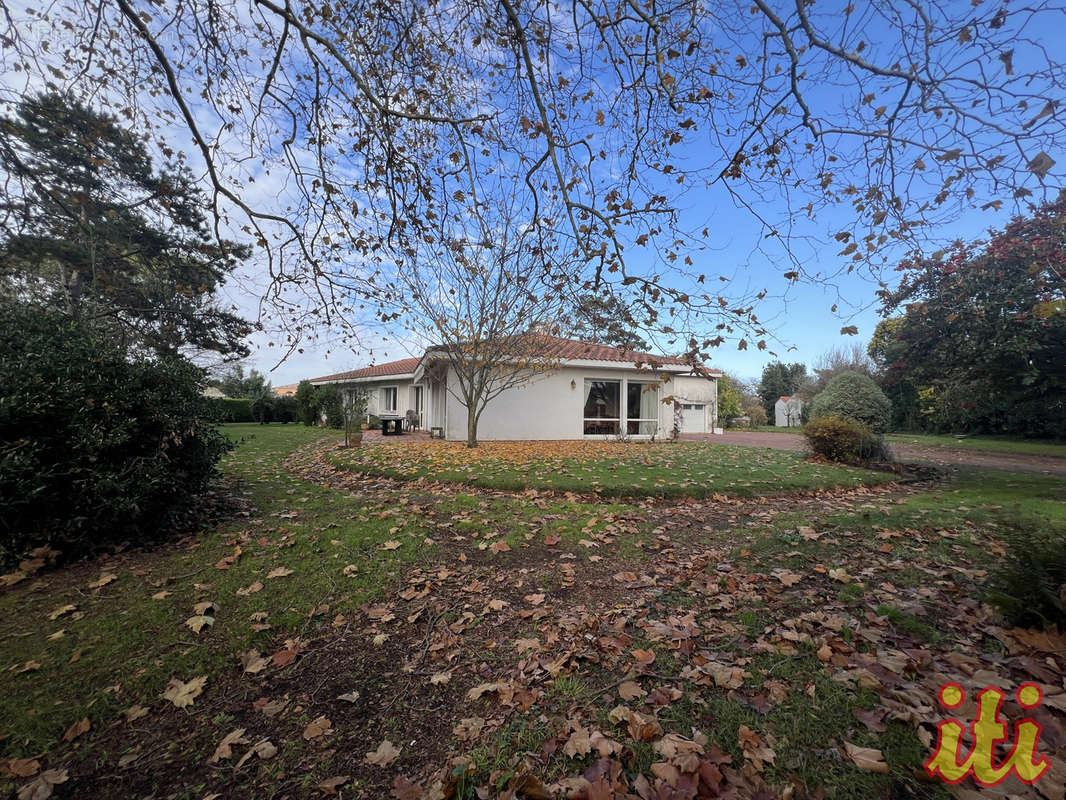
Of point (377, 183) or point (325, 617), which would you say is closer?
point (325, 617)

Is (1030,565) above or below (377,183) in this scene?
below

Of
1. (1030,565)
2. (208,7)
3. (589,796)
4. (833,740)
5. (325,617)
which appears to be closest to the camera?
(589,796)

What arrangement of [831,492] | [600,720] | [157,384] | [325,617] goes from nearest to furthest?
[600,720] < [325,617] < [157,384] < [831,492]

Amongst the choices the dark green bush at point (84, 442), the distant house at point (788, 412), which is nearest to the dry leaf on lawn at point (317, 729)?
the dark green bush at point (84, 442)

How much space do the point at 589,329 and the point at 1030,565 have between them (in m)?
3.77

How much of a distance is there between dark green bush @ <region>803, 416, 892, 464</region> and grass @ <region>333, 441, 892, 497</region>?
831mm

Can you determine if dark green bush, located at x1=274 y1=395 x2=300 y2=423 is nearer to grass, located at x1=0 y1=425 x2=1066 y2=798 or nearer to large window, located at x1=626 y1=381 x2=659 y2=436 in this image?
large window, located at x1=626 y1=381 x2=659 y2=436

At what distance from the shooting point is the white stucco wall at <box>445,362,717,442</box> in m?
16.5

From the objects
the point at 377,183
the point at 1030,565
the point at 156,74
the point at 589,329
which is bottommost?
the point at 1030,565

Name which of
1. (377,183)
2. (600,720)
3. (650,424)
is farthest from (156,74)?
(650,424)

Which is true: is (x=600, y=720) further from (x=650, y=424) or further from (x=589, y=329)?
(x=650, y=424)

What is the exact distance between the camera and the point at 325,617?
3.49 metres

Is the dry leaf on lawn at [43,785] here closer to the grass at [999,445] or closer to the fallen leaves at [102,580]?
the fallen leaves at [102,580]

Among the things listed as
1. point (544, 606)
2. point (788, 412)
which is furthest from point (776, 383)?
point (544, 606)
